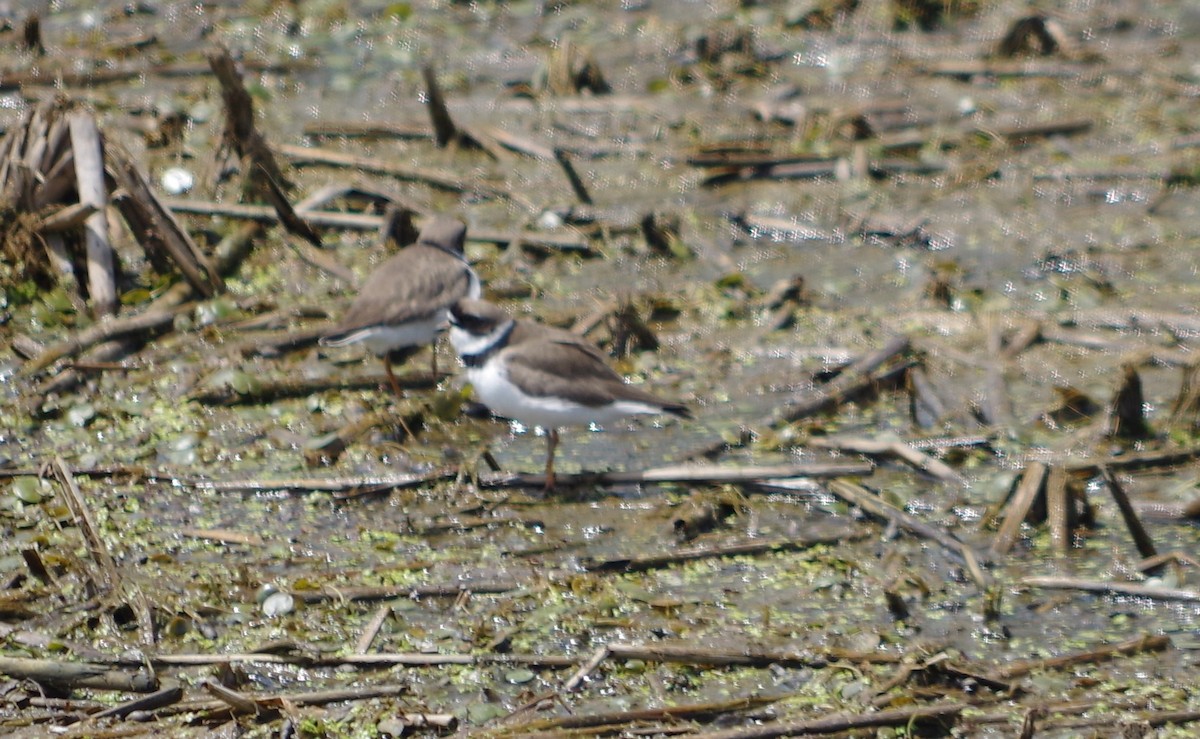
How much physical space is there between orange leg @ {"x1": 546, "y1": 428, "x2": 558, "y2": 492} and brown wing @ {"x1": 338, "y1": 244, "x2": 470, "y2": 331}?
1207 millimetres

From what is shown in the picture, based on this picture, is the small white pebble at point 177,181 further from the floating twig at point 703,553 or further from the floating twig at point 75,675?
the floating twig at point 75,675

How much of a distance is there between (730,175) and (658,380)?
141 inches

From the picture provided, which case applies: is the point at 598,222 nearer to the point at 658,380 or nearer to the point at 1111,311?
the point at 658,380

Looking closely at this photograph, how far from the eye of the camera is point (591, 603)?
7.18 metres

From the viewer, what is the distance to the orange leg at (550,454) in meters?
8.31

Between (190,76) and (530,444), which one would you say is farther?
(190,76)

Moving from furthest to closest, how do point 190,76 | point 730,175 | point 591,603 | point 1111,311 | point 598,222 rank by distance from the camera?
point 190,76, point 730,175, point 598,222, point 1111,311, point 591,603

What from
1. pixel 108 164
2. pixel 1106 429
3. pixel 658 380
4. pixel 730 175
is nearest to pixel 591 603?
pixel 658 380

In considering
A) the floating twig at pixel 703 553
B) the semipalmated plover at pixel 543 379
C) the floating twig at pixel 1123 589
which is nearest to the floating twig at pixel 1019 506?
the floating twig at pixel 1123 589

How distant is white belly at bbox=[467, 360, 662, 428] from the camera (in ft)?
27.4

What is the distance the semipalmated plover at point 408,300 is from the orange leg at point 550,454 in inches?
45.1

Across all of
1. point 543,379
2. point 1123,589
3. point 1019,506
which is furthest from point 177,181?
point 1123,589

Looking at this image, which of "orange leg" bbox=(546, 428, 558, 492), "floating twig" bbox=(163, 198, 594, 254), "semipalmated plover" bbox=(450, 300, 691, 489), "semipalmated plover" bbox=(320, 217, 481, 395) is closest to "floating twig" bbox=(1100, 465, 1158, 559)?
"semipalmated plover" bbox=(450, 300, 691, 489)

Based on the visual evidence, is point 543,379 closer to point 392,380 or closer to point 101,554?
point 392,380
